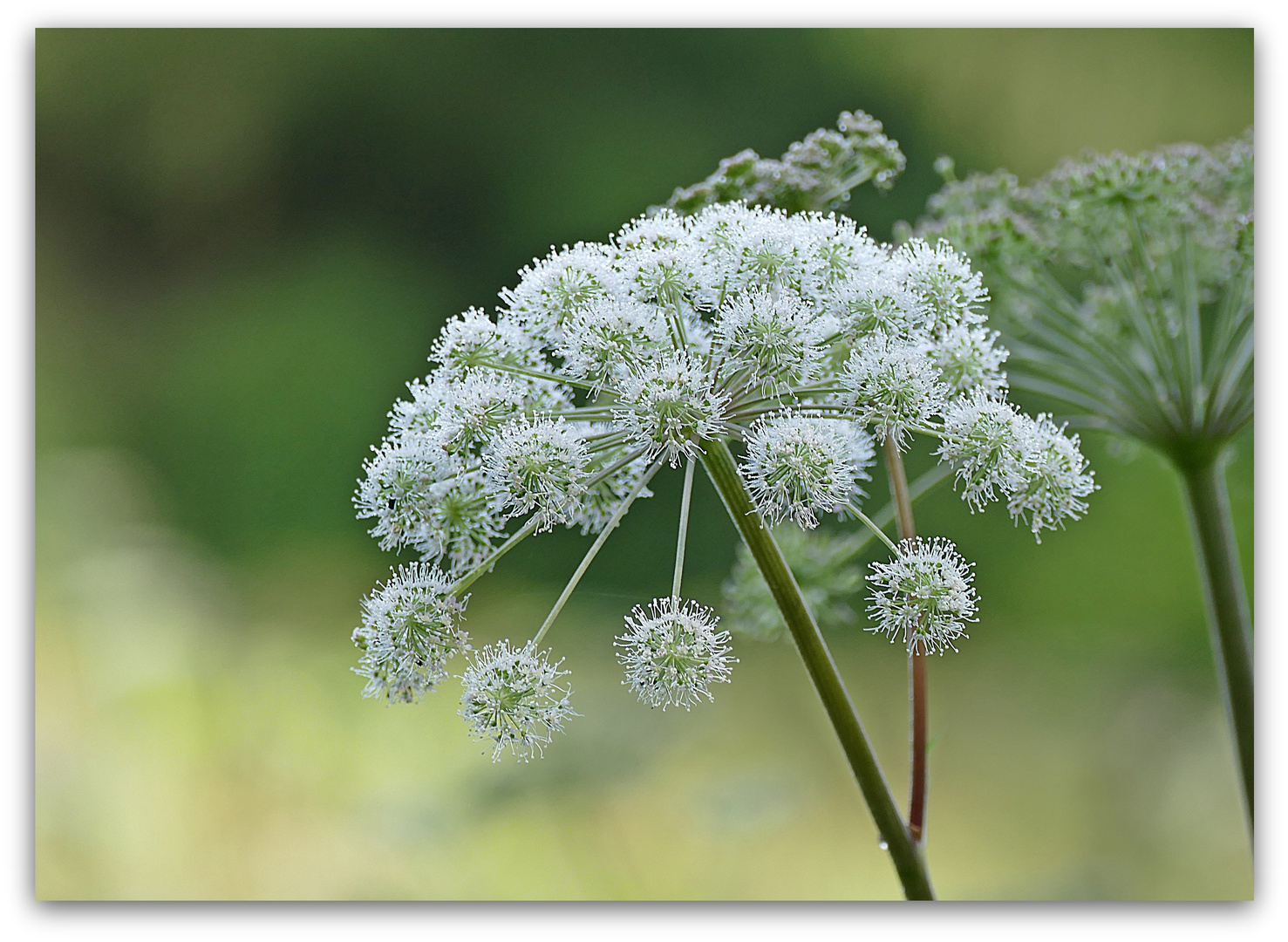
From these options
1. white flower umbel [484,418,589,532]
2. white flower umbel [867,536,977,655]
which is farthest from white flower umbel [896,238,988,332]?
white flower umbel [484,418,589,532]

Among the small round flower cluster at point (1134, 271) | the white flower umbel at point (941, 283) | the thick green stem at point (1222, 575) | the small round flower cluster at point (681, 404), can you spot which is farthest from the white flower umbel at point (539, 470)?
the thick green stem at point (1222, 575)

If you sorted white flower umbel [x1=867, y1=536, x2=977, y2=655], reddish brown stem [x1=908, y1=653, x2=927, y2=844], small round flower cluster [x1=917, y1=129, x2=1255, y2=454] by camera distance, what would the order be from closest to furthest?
white flower umbel [x1=867, y1=536, x2=977, y2=655]
reddish brown stem [x1=908, y1=653, x2=927, y2=844]
small round flower cluster [x1=917, y1=129, x2=1255, y2=454]

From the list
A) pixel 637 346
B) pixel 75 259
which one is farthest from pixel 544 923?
pixel 75 259

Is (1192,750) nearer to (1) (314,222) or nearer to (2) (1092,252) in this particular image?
(2) (1092,252)

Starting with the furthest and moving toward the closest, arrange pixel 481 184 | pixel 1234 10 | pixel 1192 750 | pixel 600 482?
pixel 1192 750 → pixel 481 184 → pixel 1234 10 → pixel 600 482

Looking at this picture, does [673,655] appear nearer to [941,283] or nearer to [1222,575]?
[941,283]

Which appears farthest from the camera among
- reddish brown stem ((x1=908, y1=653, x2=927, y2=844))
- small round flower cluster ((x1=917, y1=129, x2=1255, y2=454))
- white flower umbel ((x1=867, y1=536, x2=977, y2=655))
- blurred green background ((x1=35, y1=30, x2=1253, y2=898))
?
blurred green background ((x1=35, y1=30, x2=1253, y2=898))

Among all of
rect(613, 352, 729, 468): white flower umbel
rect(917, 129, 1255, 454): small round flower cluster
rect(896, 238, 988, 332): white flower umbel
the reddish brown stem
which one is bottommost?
the reddish brown stem

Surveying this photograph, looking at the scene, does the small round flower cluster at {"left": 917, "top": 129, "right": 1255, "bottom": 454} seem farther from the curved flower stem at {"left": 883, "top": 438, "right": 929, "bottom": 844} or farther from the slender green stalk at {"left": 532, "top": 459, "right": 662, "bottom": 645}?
the slender green stalk at {"left": 532, "top": 459, "right": 662, "bottom": 645}
